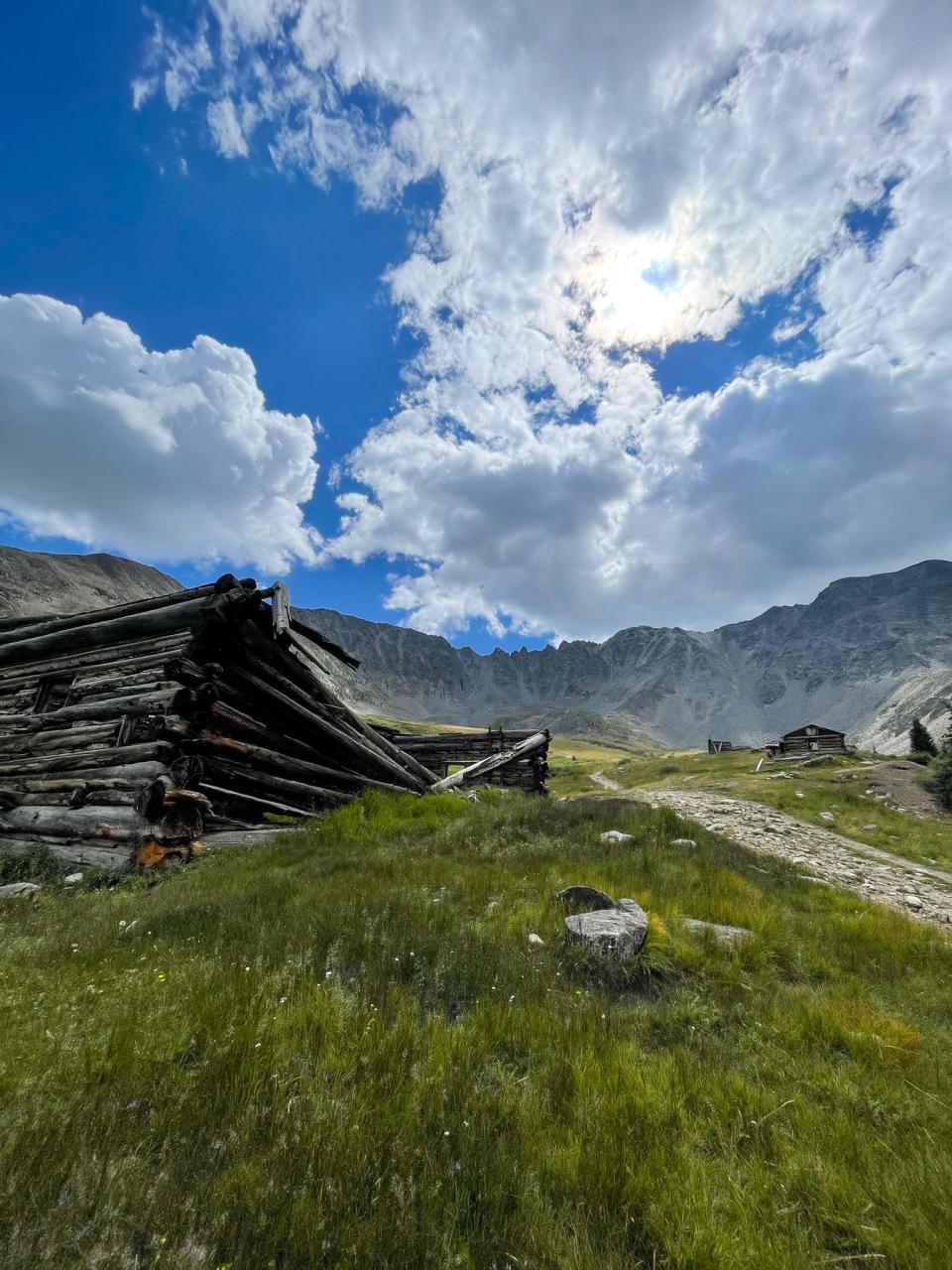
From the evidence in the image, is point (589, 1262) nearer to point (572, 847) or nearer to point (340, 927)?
point (340, 927)

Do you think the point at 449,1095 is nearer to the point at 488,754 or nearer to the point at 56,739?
the point at 56,739

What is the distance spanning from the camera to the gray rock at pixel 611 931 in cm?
462

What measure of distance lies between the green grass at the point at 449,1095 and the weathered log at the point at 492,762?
9.49 meters

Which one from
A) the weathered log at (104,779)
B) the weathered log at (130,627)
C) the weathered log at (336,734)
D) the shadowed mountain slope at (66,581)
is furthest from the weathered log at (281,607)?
the shadowed mountain slope at (66,581)

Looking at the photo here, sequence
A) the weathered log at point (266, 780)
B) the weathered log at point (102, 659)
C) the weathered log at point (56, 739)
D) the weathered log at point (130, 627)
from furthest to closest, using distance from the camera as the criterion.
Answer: the weathered log at point (266, 780), the weathered log at point (102, 659), the weathered log at point (130, 627), the weathered log at point (56, 739)

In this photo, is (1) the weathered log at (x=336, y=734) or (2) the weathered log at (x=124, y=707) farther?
(1) the weathered log at (x=336, y=734)

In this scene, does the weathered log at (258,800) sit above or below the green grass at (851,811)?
above

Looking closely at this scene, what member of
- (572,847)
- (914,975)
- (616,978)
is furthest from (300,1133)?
(572,847)

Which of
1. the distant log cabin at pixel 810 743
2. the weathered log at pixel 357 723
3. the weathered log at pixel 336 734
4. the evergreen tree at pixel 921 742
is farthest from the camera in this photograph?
the distant log cabin at pixel 810 743

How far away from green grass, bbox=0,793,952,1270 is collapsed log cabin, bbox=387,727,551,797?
12700 mm

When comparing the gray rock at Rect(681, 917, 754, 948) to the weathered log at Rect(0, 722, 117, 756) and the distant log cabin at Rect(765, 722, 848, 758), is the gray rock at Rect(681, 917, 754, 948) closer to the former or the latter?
the weathered log at Rect(0, 722, 117, 756)

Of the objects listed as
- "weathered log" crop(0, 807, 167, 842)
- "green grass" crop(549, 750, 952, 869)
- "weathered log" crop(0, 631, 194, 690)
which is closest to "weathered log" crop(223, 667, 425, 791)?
"weathered log" crop(0, 631, 194, 690)

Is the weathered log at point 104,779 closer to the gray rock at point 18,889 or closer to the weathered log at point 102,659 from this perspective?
the gray rock at point 18,889

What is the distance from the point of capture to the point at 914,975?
5.13 metres
